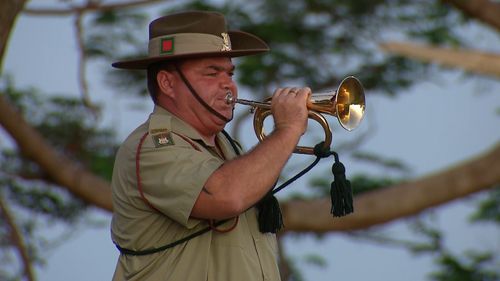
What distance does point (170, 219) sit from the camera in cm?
376

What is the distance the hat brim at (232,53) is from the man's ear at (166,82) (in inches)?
1.8

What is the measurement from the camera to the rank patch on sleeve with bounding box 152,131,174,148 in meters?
3.75

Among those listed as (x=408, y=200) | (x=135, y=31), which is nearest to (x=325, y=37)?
(x=135, y=31)

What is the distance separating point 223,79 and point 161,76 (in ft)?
0.67

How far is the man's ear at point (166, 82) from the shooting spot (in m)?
3.97

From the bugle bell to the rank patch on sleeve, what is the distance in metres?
0.24

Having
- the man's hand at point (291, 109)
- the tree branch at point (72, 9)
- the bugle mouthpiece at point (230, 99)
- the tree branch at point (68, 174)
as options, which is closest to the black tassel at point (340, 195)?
the man's hand at point (291, 109)

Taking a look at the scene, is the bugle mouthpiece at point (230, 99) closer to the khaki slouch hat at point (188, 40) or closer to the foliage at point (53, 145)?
the khaki slouch hat at point (188, 40)

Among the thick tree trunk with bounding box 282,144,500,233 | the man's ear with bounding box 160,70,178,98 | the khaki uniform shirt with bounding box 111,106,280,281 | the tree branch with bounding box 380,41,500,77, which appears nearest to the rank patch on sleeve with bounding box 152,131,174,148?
the khaki uniform shirt with bounding box 111,106,280,281

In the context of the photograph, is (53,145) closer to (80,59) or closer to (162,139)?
(80,59)

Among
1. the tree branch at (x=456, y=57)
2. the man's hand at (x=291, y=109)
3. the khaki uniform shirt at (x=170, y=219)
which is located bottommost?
the khaki uniform shirt at (x=170, y=219)

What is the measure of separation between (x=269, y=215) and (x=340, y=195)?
9.4 inches

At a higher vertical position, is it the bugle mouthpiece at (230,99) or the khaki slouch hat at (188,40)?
the khaki slouch hat at (188,40)

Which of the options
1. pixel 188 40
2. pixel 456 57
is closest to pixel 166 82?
pixel 188 40
